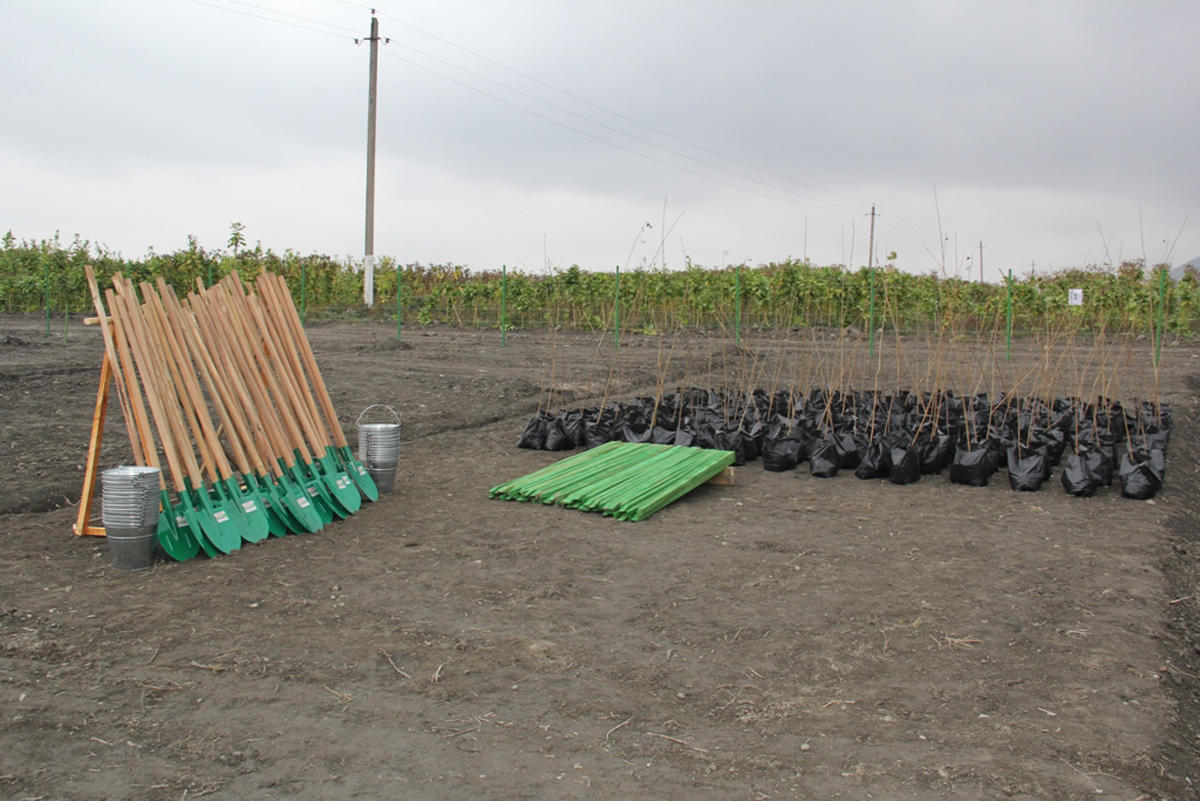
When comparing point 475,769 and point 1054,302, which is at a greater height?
point 1054,302

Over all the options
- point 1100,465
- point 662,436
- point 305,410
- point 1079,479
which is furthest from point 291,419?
point 1100,465

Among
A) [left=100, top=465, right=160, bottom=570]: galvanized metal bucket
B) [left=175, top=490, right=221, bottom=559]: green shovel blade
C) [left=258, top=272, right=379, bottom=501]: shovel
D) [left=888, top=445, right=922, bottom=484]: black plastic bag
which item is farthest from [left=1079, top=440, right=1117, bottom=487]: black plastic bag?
[left=100, top=465, right=160, bottom=570]: galvanized metal bucket

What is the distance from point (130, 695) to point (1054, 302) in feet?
73.3

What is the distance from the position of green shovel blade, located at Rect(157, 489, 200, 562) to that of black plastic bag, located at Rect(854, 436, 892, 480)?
4.51 m

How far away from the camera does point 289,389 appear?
17.5ft

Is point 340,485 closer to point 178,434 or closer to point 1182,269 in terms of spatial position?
point 178,434

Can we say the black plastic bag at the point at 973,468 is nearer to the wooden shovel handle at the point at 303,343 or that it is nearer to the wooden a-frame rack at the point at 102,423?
the wooden shovel handle at the point at 303,343

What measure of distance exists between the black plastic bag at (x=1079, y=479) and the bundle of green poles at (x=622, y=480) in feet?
7.34

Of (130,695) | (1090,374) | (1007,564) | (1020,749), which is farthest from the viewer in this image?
(1090,374)

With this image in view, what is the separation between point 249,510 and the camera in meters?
4.85

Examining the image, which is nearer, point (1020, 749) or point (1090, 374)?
point (1020, 749)

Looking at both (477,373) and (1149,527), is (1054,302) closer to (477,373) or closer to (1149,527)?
(477,373)

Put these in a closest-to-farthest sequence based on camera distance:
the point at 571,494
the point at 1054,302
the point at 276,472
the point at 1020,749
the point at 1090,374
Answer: the point at 1020,749 < the point at 276,472 < the point at 571,494 < the point at 1090,374 < the point at 1054,302

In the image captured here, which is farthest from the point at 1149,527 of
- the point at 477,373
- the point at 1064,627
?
the point at 477,373
